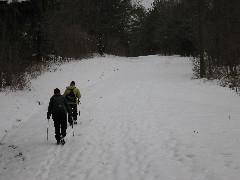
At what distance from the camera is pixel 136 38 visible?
3130 inches

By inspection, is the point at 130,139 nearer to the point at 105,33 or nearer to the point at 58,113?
the point at 58,113

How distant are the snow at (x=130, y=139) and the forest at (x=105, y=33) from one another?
393cm

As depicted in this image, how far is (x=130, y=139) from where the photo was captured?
34.6ft

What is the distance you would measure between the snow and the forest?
3.93 m

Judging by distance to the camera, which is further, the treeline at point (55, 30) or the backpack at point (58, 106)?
the treeline at point (55, 30)

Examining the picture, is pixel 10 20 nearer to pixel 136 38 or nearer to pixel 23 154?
pixel 23 154

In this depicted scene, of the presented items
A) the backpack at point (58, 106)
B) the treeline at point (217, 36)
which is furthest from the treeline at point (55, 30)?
the treeline at point (217, 36)

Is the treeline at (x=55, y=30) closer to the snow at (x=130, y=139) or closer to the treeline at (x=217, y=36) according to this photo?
the snow at (x=130, y=139)

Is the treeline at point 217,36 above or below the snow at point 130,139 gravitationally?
above

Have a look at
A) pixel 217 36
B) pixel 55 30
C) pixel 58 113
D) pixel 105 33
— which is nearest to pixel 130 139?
pixel 58 113

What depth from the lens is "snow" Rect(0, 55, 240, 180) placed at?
7770 millimetres

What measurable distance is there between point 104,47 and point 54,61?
20.6 m

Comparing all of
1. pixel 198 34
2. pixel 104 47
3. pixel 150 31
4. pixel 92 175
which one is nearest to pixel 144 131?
pixel 92 175

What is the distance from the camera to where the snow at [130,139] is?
7.77 meters
